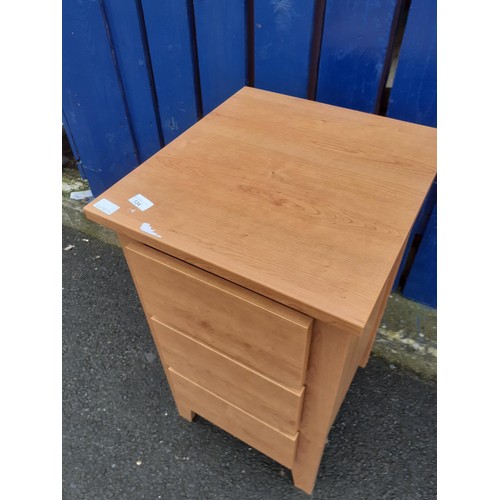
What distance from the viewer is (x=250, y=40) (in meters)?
1.24

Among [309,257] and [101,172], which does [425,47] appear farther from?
[101,172]

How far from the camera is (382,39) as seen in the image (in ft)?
3.49

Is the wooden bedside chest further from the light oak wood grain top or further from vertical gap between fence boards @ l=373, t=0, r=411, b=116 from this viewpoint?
vertical gap between fence boards @ l=373, t=0, r=411, b=116

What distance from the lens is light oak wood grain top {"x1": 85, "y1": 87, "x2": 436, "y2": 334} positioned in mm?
698

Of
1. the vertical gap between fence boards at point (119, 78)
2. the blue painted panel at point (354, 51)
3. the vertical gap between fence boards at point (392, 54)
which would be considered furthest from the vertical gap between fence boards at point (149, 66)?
the vertical gap between fence boards at point (392, 54)

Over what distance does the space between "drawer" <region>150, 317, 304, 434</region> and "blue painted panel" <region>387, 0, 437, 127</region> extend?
0.82 meters

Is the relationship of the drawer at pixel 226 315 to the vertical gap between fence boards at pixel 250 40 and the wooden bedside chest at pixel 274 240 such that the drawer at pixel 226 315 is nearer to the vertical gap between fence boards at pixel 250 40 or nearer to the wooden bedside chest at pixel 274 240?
the wooden bedside chest at pixel 274 240

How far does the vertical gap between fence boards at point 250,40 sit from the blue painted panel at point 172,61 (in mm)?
201

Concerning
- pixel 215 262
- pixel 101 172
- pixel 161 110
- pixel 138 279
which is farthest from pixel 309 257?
pixel 101 172

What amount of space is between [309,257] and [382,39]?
27.4 inches

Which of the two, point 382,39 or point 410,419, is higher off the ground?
point 382,39

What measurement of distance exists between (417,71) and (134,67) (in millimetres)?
986

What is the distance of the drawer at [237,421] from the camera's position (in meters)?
1.13

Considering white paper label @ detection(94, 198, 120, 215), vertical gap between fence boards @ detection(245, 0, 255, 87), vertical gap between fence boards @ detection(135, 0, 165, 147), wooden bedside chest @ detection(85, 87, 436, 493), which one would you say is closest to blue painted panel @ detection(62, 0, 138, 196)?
vertical gap between fence boards @ detection(135, 0, 165, 147)
